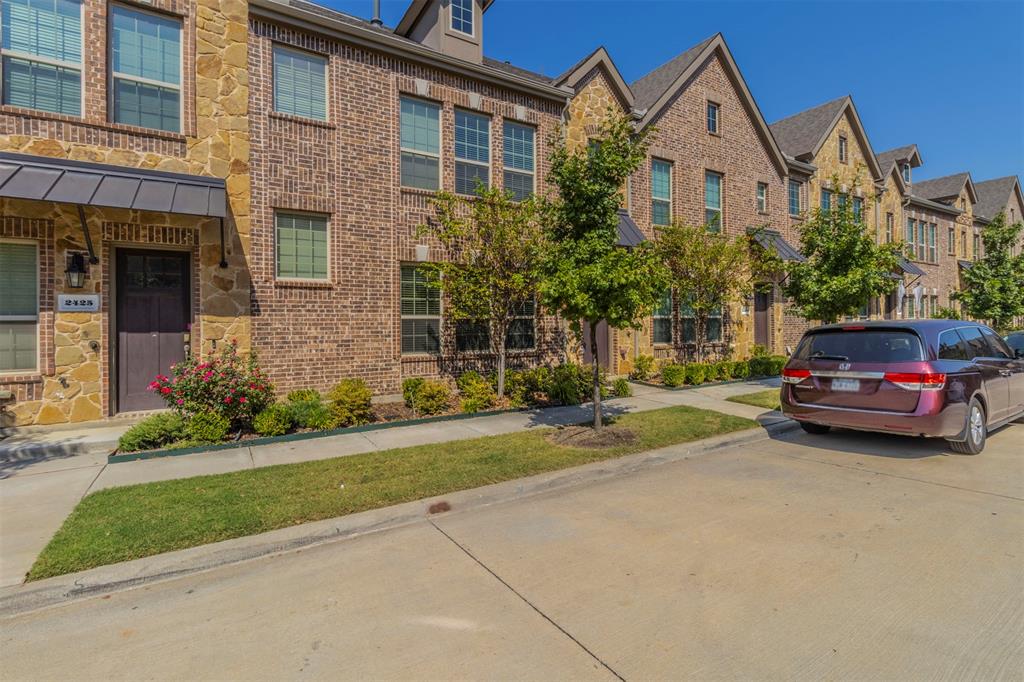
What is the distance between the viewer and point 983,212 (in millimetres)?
33875

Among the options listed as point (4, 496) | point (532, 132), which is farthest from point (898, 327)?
point (4, 496)

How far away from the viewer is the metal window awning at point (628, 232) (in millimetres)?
12598

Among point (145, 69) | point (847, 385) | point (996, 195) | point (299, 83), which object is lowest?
point (847, 385)

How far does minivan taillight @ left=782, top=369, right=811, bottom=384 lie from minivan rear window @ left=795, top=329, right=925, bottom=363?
245mm

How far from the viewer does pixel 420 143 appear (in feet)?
37.0

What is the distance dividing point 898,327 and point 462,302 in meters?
7.50

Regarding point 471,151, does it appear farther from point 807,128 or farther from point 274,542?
point 807,128

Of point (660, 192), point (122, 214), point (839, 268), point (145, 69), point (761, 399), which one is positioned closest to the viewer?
point (122, 214)

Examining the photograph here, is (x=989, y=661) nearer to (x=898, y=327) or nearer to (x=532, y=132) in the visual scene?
(x=898, y=327)

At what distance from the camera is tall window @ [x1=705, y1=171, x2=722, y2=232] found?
1645 cm

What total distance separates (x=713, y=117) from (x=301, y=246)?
14.2 metres

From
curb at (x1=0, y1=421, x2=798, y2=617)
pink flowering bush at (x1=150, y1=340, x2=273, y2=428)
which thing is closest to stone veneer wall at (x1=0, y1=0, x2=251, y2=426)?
pink flowering bush at (x1=150, y1=340, x2=273, y2=428)

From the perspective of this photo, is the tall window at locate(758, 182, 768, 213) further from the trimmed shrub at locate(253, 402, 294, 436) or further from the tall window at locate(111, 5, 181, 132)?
the tall window at locate(111, 5, 181, 132)

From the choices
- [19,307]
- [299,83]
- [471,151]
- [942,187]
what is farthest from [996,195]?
[19,307]
